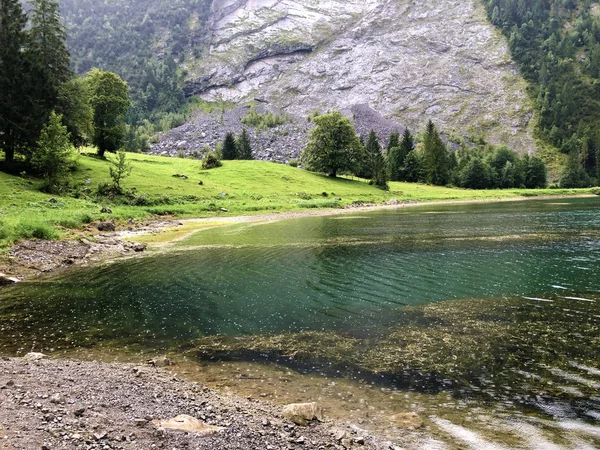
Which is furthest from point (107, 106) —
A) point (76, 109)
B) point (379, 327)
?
point (379, 327)

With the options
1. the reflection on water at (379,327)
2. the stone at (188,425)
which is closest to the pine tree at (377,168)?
the reflection on water at (379,327)

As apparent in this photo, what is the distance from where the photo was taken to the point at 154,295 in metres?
21.5

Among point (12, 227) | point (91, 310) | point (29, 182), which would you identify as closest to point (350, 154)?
point (29, 182)

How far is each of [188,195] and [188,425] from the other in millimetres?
67780

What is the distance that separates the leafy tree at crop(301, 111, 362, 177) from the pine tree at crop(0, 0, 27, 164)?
7331 centimetres

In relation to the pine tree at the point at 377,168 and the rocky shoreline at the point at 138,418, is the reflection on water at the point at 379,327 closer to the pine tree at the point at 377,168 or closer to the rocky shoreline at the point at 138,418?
the rocky shoreline at the point at 138,418

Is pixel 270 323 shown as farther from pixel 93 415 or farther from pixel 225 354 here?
pixel 93 415

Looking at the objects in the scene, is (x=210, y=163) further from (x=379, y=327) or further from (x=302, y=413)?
(x=302, y=413)

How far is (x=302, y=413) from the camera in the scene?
9.26 meters

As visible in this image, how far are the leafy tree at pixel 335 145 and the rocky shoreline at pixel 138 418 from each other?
108263 mm

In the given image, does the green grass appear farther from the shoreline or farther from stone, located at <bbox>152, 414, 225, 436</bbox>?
stone, located at <bbox>152, 414, 225, 436</bbox>

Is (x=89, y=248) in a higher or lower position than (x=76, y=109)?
lower

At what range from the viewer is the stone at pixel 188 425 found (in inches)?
325

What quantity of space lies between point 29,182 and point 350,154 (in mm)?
81819
